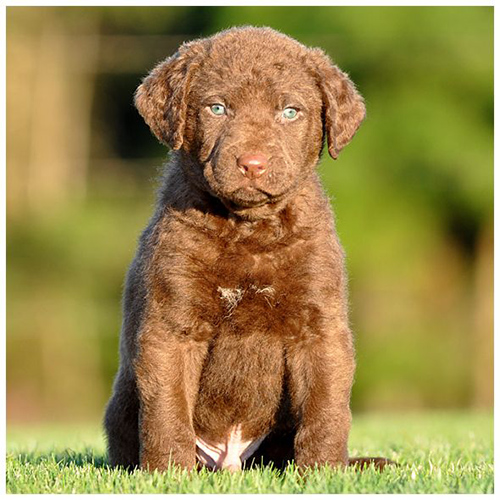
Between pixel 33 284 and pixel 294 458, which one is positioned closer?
pixel 294 458

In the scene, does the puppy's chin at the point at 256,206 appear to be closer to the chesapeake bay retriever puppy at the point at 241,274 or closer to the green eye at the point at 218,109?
the chesapeake bay retriever puppy at the point at 241,274

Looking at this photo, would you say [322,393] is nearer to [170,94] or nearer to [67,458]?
[170,94]

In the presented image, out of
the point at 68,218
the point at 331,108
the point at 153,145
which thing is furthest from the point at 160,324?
the point at 153,145

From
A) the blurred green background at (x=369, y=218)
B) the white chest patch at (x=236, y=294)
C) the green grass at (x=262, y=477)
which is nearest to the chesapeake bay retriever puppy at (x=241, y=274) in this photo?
the white chest patch at (x=236, y=294)

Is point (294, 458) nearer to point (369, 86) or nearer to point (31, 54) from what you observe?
point (369, 86)

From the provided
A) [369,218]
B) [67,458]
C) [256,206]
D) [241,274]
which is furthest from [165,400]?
[369,218]

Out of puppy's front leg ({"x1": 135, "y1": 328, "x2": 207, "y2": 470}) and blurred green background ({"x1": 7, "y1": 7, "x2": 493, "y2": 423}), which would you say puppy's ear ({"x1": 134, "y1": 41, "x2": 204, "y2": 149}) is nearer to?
puppy's front leg ({"x1": 135, "y1": 328, "x2": 207, "y2": 470})

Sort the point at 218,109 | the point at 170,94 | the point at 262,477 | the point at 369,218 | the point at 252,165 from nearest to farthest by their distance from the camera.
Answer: the point at 262,477 < the point at 252,165 < the point at 218,109 < the point at 170,94 < the point at 369,218
